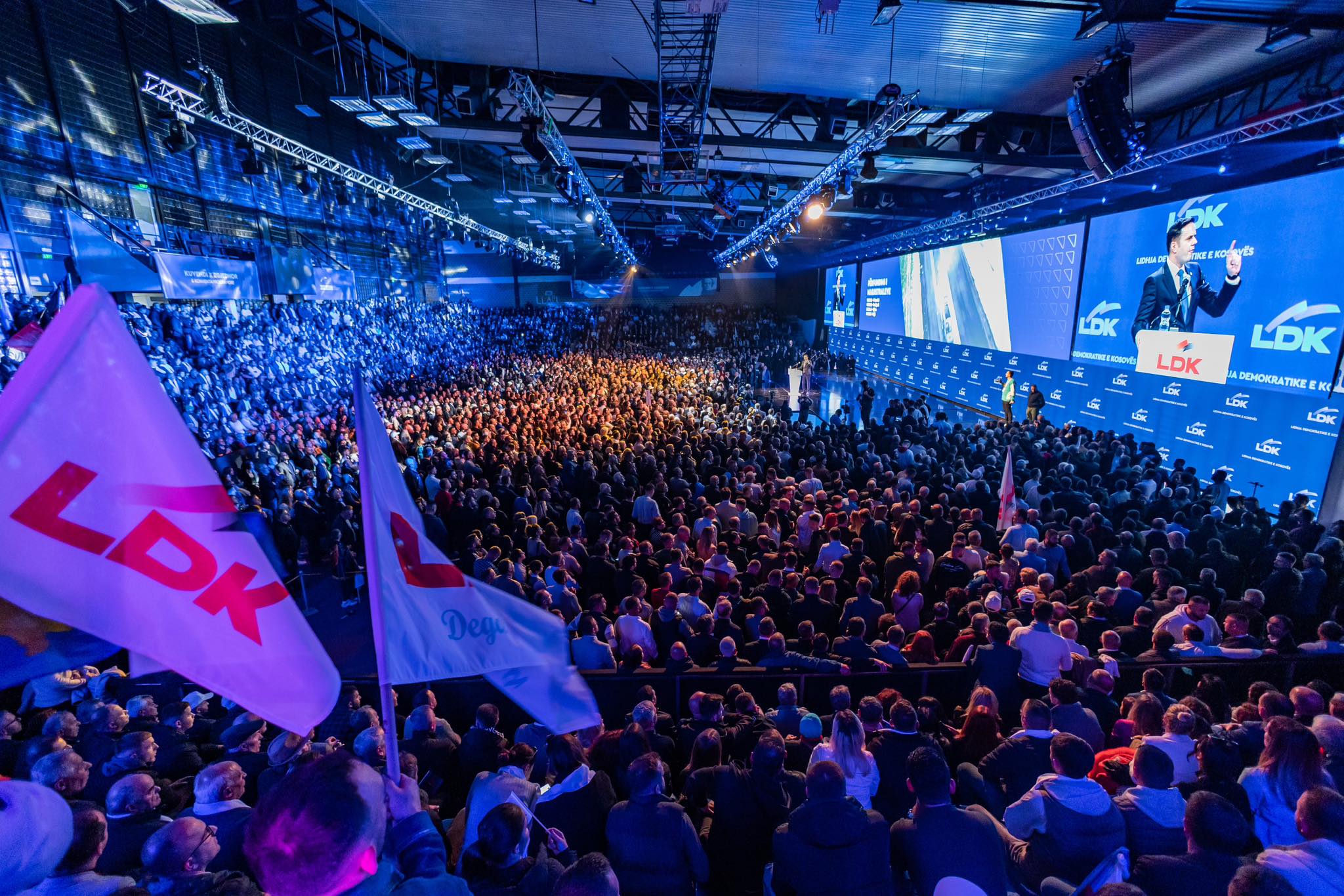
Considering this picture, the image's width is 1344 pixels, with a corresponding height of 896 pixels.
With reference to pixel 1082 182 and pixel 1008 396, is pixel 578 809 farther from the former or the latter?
pixel 1008 396

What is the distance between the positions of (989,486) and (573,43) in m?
9.97

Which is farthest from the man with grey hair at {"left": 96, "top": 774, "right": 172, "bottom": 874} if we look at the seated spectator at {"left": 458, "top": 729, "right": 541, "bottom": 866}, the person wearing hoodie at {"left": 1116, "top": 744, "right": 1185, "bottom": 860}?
the person wearing hoodie at {"left": 1116, "top": 744, "right": 1185, "bottom": 860}

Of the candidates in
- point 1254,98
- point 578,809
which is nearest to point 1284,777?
point 578,809

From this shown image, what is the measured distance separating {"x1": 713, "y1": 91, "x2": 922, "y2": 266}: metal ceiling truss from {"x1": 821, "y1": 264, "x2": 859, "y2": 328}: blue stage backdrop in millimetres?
11218

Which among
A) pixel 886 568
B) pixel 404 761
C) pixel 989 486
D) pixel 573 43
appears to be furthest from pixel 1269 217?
pixel 404 761

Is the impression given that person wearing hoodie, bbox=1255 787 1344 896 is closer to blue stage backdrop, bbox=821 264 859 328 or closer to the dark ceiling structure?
the dark ceiling structure

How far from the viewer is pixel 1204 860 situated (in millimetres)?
2244

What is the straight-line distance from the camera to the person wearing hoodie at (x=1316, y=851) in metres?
1.97

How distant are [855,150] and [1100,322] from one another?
7346 millimetres

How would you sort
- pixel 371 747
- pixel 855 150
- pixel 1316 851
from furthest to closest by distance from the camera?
pixel 855 150 < pixel 371 747 < pixel 1316 851

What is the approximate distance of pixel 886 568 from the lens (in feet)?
21.9

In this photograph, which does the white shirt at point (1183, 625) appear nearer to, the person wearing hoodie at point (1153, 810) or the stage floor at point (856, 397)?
the person wearing hoodie at point (1153, 810)

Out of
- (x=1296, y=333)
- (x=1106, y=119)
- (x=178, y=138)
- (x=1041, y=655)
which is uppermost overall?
(x=178, y=138)

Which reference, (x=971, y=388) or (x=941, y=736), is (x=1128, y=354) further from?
(x=941, y=736)
